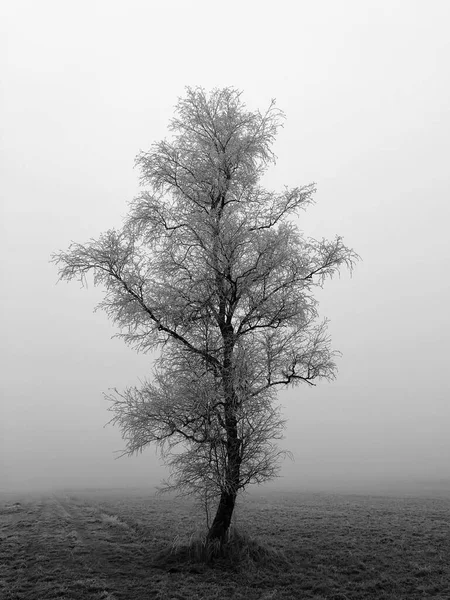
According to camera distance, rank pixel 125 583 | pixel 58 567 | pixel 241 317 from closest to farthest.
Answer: pixel 125 583 < pixel 58 567 < pixel 241 317

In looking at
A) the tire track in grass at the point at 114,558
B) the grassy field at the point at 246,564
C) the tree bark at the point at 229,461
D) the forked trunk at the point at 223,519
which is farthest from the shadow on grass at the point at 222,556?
the tire track in grass at the point at 114,558

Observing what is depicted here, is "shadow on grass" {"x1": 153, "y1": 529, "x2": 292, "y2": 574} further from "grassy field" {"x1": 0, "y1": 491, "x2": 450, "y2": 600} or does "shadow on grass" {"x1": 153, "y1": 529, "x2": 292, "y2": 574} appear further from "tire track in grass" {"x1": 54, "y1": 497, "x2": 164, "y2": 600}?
"tire track in grass" {"x1": 54, "y1": 497, "x2": 164, "y2": 600}

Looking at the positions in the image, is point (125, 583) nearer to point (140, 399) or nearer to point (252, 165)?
point (140, 399)

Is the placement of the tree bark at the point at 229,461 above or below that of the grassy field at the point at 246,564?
above

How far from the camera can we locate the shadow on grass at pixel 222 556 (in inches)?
481

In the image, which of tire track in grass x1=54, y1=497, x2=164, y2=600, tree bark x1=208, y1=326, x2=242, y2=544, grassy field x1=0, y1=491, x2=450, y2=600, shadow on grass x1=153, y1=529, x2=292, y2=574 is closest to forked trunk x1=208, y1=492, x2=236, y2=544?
tree bark x1=208, y1=326, x2=242, y2=544

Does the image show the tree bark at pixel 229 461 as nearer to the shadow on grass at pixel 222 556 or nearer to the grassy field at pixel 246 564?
the shadow on grass at pixel 222 556

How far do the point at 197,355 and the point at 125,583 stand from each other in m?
6.77

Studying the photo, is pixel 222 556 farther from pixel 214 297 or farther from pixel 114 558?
pixel 214 297

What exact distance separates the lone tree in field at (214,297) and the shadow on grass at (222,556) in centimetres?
44

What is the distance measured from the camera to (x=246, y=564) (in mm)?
12328

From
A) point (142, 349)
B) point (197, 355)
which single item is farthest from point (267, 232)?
point (142, 349)

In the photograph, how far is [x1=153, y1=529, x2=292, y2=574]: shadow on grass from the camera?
12.2 meters

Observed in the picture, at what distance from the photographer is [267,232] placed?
14.0m
